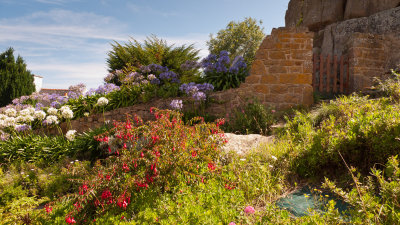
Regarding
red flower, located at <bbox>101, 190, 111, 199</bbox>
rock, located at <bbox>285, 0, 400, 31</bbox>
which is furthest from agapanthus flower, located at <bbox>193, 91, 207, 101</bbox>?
rock, located at <bbox>285, 0, 400, 31</bbox>

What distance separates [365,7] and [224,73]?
5891 mm

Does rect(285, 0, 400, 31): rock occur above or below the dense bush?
above

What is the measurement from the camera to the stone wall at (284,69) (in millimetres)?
6961

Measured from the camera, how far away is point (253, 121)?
6.32 metres

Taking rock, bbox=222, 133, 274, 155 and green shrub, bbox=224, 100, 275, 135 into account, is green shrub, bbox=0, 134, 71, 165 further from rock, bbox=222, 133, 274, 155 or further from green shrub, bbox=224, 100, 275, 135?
green shrub, bbox=224, 100, 275, 135

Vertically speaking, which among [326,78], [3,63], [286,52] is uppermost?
[3,63]

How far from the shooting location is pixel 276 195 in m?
3.21

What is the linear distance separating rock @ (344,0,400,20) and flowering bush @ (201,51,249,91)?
16.0 feet

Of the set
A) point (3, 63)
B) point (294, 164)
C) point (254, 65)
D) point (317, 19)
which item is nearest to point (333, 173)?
point (294, 164)

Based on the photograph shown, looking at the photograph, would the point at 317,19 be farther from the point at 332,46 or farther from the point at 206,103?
the point at 206,103

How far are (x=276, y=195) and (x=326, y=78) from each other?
19.6 ft

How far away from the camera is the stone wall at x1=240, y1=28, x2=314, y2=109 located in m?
6.96

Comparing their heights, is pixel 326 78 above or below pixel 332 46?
below

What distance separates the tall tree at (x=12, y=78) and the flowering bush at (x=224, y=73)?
16.3 m
